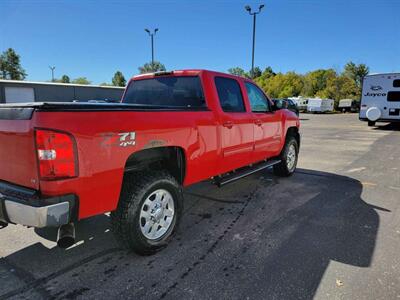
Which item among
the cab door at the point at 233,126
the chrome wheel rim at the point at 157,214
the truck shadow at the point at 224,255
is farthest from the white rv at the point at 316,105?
the chrome wheel rim at the point at 157,214

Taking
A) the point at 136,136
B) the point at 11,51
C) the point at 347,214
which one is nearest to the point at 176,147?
the point at 136,136

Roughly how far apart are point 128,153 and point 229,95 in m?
2.22

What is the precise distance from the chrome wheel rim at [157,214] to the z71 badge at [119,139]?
66cm

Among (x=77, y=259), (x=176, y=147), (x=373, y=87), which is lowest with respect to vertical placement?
(x=77, y=259)

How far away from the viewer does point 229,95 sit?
14.8 feet

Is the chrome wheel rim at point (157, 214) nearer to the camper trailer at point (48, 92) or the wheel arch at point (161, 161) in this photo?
the wheel arch at point (161, 161)

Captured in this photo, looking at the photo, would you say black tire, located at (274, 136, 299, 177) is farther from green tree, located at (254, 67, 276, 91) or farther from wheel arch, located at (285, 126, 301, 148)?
green tree, located at (254, 67, 276, 91)

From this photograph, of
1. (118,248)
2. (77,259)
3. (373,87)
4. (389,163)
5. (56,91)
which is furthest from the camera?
(56,91)

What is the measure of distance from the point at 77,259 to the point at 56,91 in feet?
81.1

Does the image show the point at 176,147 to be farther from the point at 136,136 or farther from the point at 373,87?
the point at 373,87

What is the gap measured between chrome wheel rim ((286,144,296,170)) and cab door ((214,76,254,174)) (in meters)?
1.81

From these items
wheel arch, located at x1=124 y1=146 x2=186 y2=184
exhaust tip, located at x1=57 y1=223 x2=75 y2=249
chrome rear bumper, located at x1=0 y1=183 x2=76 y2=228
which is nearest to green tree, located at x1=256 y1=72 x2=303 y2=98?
wheel arch, located at x1=124 y1=146 x2=186 y2=184

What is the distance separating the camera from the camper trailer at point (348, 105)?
4853 centimetres

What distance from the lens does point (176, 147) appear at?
3400 mm
